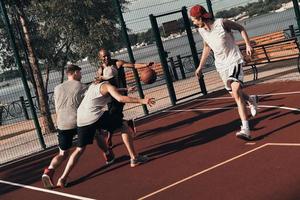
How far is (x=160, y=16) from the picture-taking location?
14.4 metres

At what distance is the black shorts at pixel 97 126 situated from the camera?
8.13 m

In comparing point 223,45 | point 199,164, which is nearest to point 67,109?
point 199,164

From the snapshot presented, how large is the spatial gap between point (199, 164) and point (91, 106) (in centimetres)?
184

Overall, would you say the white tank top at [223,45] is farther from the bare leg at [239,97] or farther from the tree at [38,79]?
the tree at [38,79]

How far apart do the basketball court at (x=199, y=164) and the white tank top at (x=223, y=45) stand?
4.13ft

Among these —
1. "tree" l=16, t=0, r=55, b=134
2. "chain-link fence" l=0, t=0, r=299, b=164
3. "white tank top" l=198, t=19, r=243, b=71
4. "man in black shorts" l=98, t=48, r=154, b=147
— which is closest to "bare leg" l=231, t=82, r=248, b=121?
"white tank top" l=198, t=19, r=243, b=71

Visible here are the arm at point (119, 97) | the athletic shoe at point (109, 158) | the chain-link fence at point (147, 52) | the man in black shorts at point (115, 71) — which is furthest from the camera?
the chain-link fence at point (147, 52)

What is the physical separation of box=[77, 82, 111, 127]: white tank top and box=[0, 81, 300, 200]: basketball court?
974 millimetres

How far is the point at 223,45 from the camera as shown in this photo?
836 cm

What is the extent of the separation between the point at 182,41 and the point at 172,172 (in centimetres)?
823

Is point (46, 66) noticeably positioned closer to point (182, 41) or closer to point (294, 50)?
point (182, 41)

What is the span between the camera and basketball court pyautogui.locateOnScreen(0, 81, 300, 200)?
636 centimetres

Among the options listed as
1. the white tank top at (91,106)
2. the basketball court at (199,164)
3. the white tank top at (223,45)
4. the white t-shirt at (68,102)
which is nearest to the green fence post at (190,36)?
the basketball court at (199,164)

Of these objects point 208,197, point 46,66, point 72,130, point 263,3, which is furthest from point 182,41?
point 208,197
